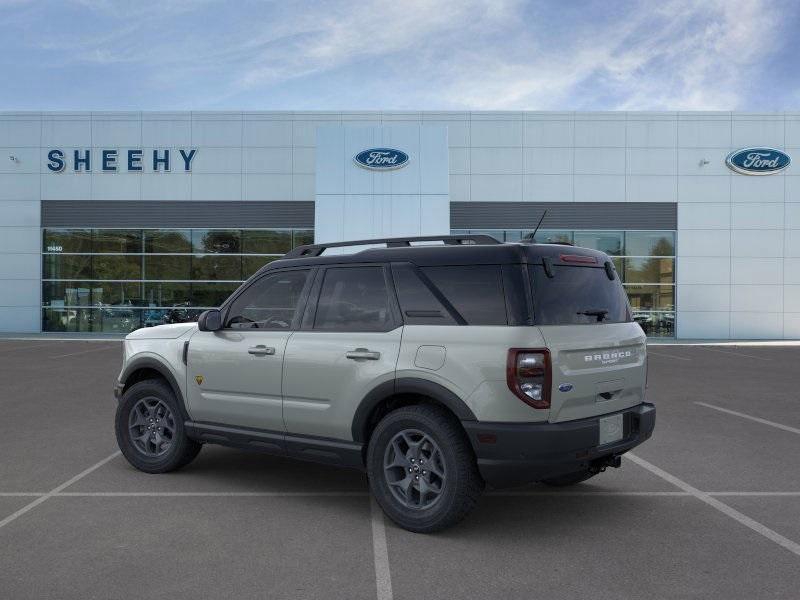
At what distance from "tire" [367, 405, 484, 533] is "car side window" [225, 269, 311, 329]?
1.26 metres

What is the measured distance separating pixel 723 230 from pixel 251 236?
18.5 metres

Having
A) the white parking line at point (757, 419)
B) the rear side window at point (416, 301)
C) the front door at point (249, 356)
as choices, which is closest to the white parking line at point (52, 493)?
the front door at point (249, 356)

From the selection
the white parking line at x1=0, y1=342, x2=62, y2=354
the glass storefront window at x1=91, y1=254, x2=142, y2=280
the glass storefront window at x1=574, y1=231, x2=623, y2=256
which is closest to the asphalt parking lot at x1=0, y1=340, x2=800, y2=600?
the white parking line at x1=0, y1=342, x2=62, y2=354

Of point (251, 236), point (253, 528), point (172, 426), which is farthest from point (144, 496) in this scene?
point (251, 236)

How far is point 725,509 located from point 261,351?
3.52 m

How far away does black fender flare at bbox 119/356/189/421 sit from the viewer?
5.60 metres

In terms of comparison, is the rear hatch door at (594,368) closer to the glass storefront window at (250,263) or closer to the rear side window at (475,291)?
the rear side window at (475,291)

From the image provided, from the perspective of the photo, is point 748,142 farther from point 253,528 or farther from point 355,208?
point 253,528

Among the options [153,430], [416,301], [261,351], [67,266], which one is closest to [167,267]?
[67,266]

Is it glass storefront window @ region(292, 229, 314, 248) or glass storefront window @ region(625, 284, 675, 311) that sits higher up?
glass storefront window @ region(292, 229, 314, 248)

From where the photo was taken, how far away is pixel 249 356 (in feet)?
16.9

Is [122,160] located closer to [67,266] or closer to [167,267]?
[167,267]

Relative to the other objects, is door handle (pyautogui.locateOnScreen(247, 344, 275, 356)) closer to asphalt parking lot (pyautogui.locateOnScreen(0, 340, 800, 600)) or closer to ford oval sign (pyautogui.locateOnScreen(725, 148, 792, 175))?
asphalt parking lot (pyautogui.locateOnScreen(0, 340, 800, 600))

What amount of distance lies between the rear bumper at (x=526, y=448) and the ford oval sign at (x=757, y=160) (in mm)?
25963
